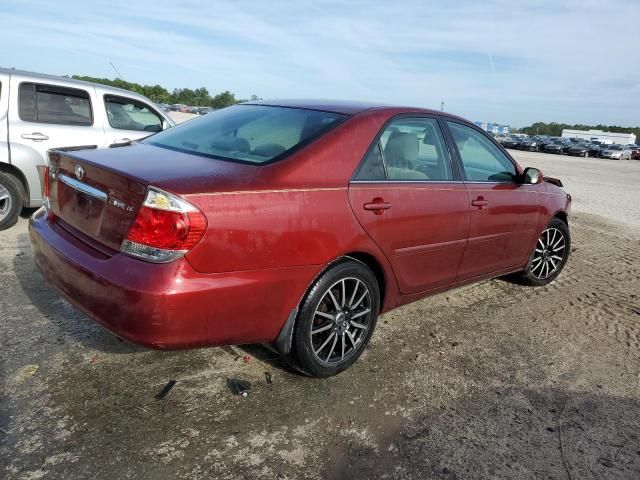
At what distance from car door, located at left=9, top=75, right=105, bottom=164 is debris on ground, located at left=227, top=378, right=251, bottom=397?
4.19 meters

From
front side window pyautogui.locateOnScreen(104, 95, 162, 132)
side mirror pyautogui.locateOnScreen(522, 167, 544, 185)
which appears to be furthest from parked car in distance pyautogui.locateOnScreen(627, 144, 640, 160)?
front side window pyautogui.locateOnScreen(104, 95, 162, 132)

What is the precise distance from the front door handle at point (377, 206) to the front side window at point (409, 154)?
0.15 m

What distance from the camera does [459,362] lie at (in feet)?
11.2

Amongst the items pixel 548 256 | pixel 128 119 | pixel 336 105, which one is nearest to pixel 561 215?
pixel 548 256

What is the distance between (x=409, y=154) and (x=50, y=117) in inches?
179

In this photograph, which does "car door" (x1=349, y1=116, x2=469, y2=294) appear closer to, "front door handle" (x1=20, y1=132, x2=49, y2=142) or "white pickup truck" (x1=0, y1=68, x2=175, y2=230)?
"white pickup truck" (x1=0, y1=68, x2=175, y2=230)

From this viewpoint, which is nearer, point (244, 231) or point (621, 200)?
point (244, 231)

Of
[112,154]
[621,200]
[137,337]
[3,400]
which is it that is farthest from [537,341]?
[621,200]

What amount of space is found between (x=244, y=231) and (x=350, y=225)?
0.69m

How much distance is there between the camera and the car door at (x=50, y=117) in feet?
18.4

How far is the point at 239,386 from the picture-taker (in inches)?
115

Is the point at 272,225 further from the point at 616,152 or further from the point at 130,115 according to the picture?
the point at 616,152

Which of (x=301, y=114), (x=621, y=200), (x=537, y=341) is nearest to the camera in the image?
(x=301, y=114)

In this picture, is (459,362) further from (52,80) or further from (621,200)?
(621,200)
